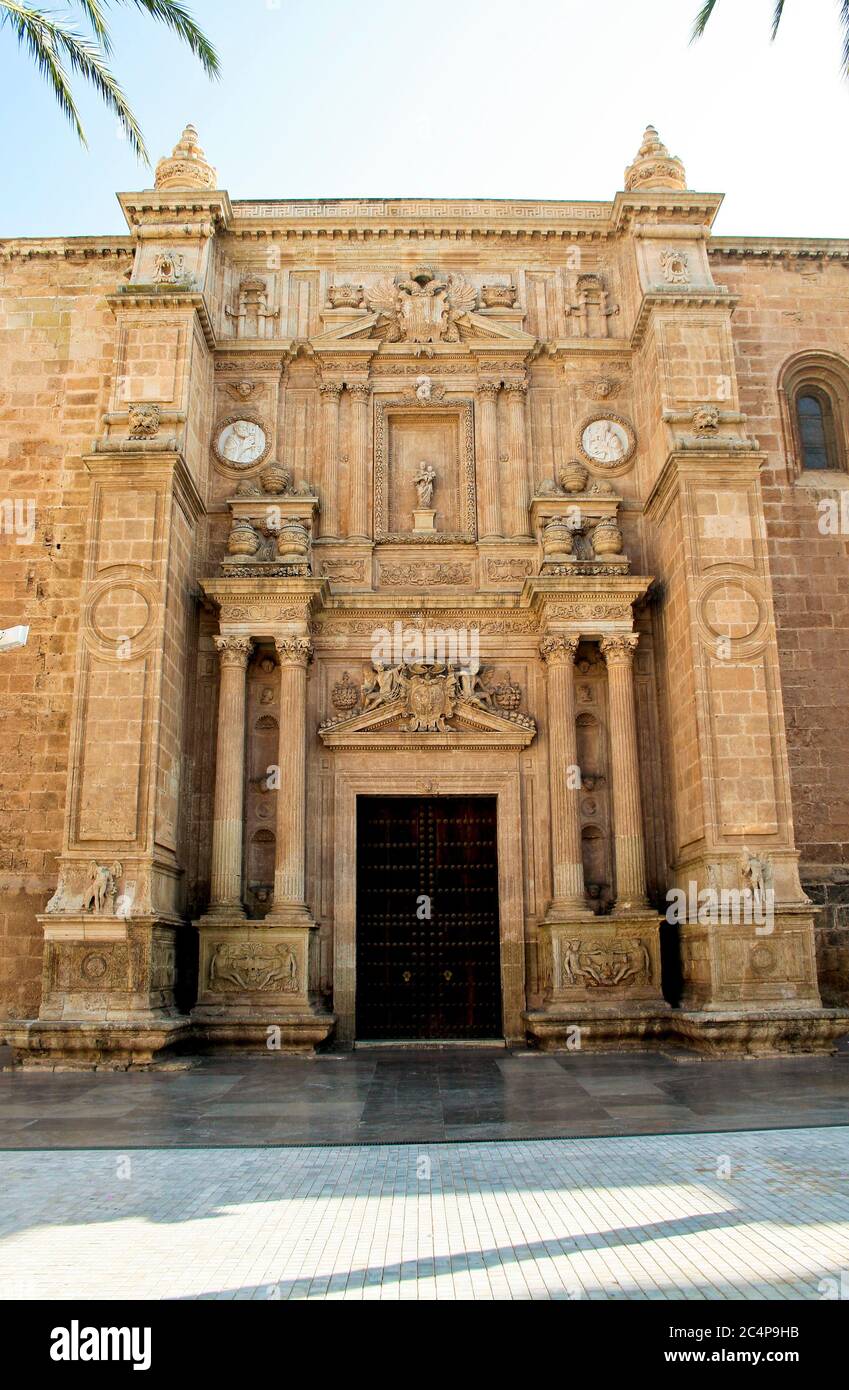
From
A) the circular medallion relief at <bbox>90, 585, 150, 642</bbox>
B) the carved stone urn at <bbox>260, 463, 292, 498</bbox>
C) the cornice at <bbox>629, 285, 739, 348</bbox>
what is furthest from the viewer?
the carved stone urn at <bbox>260, 463, 292, 498</bbox>

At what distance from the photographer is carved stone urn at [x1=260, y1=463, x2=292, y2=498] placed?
15312 mm

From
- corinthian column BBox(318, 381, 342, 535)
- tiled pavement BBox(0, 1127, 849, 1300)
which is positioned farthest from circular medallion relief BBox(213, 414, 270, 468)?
tiled pavement BBox(0, 1127, 849, 1300)

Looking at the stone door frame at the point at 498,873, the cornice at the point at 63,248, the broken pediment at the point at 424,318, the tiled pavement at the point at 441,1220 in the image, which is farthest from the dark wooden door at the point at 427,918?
the cornice at the point at 63,248

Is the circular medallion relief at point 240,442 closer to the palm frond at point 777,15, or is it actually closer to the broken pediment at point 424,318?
the broken pediment at point 424,318

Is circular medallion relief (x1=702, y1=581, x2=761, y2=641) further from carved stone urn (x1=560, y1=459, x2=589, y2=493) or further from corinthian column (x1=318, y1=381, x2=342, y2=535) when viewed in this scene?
corinthian column (x1=318, y1=381, x2=342, y2=535)

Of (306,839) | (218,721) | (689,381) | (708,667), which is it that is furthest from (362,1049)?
(689,381)

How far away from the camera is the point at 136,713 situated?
12961 mm

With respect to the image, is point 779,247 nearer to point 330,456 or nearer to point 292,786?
point 330,456

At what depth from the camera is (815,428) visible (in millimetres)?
16750

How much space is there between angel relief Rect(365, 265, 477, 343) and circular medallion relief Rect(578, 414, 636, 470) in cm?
248

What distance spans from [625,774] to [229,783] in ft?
17.1

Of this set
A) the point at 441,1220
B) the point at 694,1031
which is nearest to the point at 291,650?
the point at 694,1031

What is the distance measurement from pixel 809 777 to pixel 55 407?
12.4 meters

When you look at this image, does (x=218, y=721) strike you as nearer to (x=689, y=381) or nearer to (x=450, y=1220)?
(x=689, y=381)
